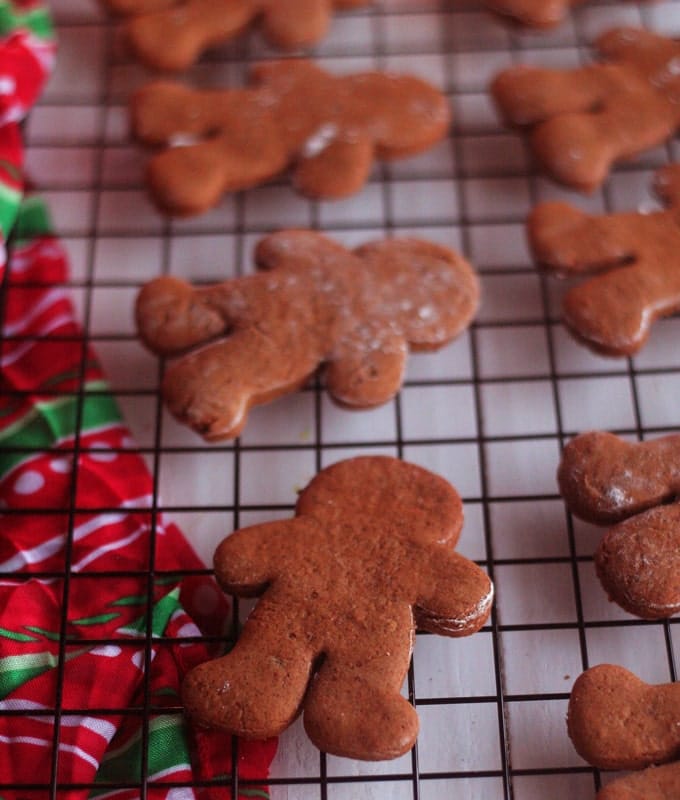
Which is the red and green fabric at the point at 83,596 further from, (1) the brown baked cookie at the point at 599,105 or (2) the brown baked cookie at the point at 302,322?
(1) the brown baked cookie at the point at 599,105

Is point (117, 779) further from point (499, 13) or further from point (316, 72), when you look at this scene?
point (499, 13)

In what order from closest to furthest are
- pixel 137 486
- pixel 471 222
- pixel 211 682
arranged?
pixel 211 682 < pixel 137 486 < pixel 471 222

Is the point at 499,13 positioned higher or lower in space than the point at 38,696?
higher

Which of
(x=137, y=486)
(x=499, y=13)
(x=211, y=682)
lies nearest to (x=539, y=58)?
(x=499, y=13)

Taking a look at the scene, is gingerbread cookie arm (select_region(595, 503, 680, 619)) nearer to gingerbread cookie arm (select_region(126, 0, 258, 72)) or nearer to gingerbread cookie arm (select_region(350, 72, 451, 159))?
gingerbread cookie arm (select_region(350, 72, 451, 159))

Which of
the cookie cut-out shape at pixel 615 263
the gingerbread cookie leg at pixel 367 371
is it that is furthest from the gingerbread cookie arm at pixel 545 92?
the gingerbread cookie leg at pixel 367 371

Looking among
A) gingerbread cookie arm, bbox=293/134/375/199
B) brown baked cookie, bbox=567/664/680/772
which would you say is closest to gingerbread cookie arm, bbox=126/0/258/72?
gingerbread cookie arm, bbox=293/134/375/199

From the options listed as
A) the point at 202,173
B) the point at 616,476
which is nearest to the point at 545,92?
the point at 202,173
